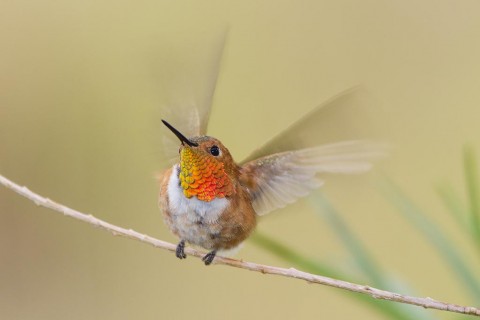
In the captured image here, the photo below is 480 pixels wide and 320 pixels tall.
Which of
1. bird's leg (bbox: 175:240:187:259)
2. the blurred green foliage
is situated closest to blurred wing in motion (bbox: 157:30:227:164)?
bird's leg (bbox: 175:240:187:259)

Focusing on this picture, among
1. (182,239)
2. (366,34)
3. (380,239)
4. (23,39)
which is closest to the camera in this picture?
(182,239)

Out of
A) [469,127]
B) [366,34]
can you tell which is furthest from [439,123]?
[366,34]

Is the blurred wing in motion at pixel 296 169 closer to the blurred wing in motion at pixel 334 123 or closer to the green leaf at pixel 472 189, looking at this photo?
the blurred wing in motion at pixel 334 123

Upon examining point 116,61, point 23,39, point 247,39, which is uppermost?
point 23,39

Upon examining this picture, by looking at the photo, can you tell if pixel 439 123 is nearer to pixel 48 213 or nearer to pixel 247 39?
pixel 247 39

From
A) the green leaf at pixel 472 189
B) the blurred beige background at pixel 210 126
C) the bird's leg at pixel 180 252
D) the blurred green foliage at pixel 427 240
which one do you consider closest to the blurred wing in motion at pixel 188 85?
the bird's leg at pixel 180 252

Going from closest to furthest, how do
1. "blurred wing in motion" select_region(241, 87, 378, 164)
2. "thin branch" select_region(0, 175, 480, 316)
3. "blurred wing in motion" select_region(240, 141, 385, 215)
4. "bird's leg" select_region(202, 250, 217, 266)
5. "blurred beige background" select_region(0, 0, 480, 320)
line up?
"thin branch" select_region(0, 175, 480, 316)
"blurred wing in motion" select_region(241, 87, 378, 164)
"blurred wing in motion" select_region(240, 141, 385, 215)
"bird's leg" select_region(202, 250, 217, 266)
"blurred beige background" select_region(0, 0, 480, 320)

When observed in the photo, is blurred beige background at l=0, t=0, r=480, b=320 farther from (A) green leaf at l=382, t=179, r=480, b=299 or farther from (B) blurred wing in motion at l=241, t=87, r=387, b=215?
(A) green leaf at l=382, t=179, r=480, b=299
